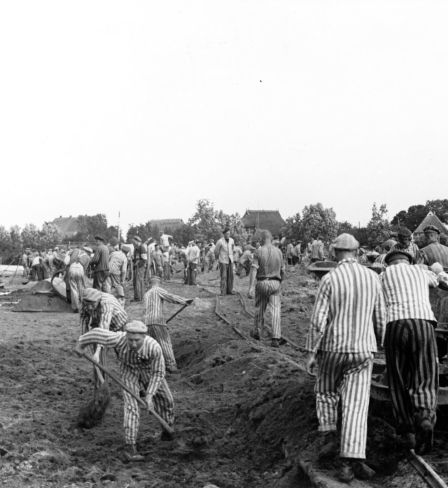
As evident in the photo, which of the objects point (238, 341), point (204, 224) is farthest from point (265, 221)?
point (238, 341)

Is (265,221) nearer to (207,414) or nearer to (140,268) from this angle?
(140,268)

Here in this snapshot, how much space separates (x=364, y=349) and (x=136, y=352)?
2784 millimetres

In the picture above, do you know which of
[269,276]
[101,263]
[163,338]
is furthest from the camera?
[101,263]

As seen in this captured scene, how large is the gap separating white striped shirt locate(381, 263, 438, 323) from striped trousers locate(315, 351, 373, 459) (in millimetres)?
560

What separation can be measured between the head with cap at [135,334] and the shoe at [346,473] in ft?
8.54

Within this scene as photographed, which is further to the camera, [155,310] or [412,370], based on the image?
[155,310]

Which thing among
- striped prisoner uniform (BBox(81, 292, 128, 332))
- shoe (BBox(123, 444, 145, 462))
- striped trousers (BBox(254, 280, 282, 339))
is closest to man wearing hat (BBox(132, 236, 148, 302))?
striped trousers (BBox(254, 280, 282, 339))

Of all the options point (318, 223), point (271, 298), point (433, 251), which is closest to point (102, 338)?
point (433, 251)

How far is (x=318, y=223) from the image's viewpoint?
150 feet

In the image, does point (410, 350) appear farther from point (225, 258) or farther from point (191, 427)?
point (225, 258)

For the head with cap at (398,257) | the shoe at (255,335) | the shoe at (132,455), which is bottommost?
the shoe at (132,455)

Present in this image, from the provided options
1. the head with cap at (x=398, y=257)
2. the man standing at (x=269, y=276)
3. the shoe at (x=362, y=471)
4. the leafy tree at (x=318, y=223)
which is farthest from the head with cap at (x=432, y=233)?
the leafy tree at (x=318, y=223)

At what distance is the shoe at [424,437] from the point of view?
5.65m

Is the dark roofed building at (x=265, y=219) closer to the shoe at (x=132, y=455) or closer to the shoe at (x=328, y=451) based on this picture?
the shoe at (x=132, y=455)
